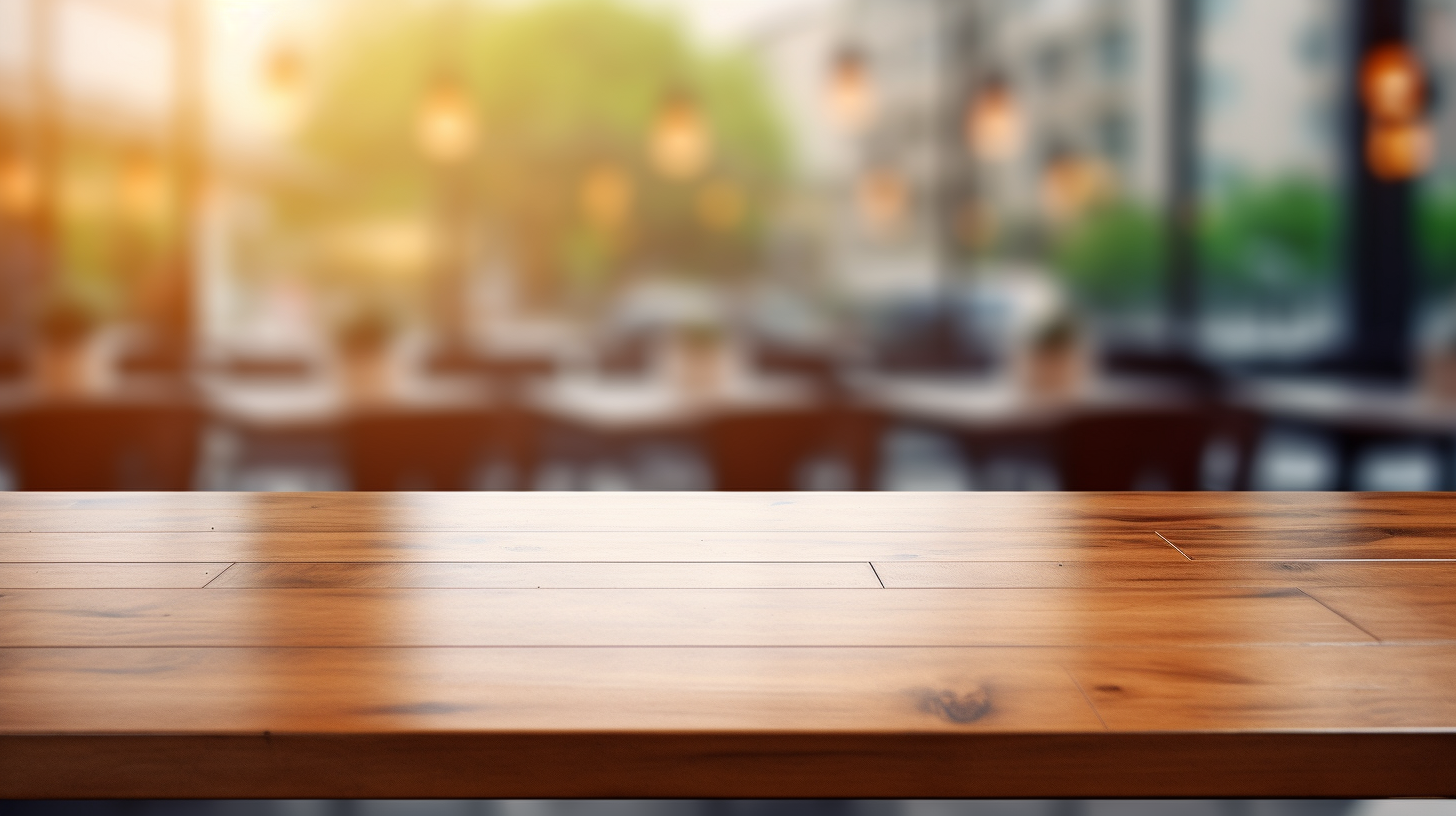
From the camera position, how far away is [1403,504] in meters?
1.54

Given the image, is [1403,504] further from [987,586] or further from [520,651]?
[520,651]

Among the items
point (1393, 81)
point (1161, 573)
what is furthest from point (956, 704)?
point (1393, 81)

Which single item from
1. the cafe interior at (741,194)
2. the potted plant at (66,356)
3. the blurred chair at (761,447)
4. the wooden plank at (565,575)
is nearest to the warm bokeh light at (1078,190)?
the cafe interior at (741,194)

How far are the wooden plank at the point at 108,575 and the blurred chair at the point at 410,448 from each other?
1.69m

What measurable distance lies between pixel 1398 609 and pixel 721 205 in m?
5.35

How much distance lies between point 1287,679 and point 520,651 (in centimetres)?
Answer: 64

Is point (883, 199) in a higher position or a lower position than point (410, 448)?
higher

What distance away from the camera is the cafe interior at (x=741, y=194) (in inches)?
227

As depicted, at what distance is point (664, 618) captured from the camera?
3.34ft

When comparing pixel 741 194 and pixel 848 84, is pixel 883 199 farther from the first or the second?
pixel 848 84

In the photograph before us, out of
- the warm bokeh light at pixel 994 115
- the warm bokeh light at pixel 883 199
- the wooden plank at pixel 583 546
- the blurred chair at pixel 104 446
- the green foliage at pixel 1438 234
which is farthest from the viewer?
the warm bokeh light at pixel 883 199

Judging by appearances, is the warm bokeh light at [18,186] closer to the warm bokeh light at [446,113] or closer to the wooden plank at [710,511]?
the warm bokeh light at [446,113]

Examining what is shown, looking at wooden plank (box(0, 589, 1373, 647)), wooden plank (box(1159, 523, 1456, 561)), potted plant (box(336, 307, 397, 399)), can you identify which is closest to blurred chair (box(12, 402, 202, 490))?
potted plant (box(336, 307, 397, 399))

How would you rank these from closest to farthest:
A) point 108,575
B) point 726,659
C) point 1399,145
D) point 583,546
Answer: point 726,659 → point 108,575 → point 583,546 → point 1399,145
